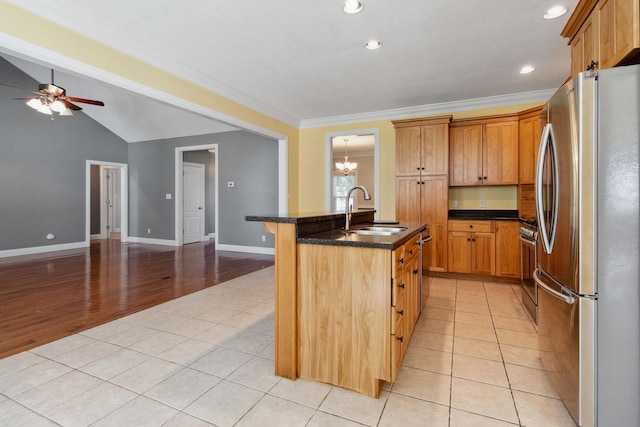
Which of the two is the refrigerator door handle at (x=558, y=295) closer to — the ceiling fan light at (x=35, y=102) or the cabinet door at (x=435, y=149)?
the cabinet door at (x=435, y=149)

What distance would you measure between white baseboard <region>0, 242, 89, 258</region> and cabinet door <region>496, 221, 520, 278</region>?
838 centimetres

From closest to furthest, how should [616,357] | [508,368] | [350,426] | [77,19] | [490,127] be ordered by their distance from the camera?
[616,357] → [350,426] → [508,368] → [77,19] → [490,127]

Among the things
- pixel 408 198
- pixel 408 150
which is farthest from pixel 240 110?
pixel 408 198

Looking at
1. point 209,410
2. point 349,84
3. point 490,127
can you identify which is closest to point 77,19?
point 349,84

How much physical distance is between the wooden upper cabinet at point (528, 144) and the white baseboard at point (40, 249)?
28.8ft

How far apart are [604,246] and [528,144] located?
3.35 m

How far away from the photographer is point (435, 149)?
452cm

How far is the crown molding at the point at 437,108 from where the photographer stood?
438cm

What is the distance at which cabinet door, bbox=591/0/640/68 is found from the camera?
4.91ft

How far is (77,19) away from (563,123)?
3.64m

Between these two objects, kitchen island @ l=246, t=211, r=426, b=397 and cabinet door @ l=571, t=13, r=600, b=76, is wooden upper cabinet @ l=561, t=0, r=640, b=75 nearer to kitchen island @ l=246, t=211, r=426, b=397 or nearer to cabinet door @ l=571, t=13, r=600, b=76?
cabinet door @ l=571, t=13, r=600, b=76

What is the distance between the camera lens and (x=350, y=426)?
153 cm

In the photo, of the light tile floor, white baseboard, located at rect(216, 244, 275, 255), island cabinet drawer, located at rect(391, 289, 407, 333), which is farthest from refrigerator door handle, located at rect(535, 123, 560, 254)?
white baseboard, located at rect(216, 244, 275, 255)

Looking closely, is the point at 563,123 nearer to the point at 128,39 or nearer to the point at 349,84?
the point at 349,84
